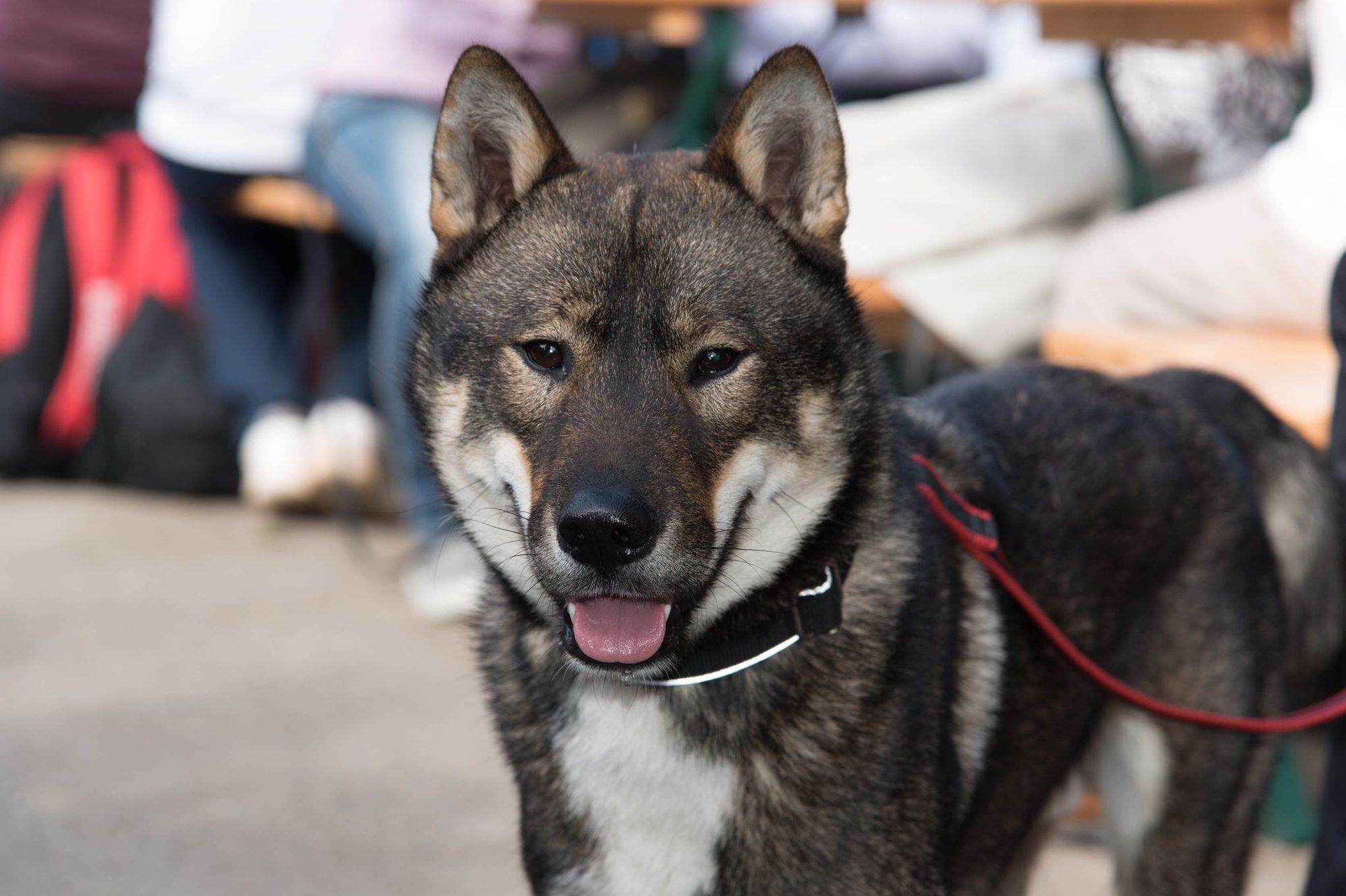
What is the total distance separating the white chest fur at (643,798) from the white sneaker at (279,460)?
3695 millimetres

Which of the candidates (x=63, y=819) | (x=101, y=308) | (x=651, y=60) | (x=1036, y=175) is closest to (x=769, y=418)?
(x=63, y=819)

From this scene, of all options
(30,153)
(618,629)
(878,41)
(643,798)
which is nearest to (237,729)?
(643,798)

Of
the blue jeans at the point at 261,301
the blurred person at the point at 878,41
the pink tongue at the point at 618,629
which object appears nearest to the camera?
the pink tongue at the point at 618,629

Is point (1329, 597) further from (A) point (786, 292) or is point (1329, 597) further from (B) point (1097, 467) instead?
Answer: (A) point (786, 292)

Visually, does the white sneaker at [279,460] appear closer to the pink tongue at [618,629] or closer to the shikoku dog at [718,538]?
the shikoku dog at [718,538]

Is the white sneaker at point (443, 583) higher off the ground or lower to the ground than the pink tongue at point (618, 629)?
lower

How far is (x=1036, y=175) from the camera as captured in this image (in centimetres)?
450

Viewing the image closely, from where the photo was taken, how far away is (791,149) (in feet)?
7.13

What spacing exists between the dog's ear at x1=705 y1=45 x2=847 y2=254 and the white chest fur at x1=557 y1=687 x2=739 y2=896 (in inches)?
28.8

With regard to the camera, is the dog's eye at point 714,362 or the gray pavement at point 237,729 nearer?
the dog's eye at point 714,362

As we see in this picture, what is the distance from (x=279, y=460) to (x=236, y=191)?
122cm

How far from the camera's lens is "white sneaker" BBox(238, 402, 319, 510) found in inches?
219

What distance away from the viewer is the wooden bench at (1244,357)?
10.3ft

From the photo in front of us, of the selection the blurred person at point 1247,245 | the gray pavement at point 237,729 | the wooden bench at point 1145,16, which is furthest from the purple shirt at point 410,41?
the blurred person at point 1247,245
